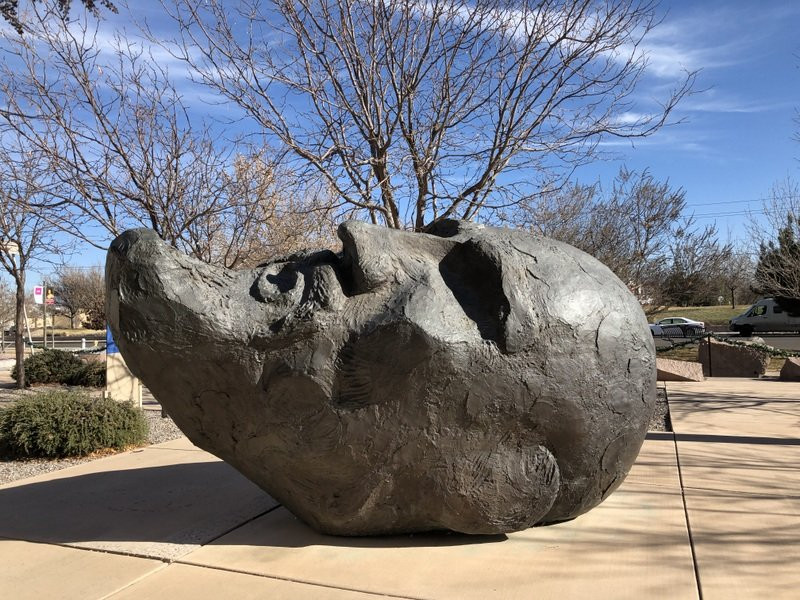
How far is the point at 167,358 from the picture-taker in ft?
11.2

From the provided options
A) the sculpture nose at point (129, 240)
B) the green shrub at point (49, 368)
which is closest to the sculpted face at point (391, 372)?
the sculpture nose at point (129, 240)

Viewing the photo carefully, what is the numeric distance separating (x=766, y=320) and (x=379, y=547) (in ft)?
118

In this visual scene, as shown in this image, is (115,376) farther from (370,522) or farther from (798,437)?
(798,437)

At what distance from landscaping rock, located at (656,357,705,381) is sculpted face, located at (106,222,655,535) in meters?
10.6

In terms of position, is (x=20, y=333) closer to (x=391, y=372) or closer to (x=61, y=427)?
(x=61, y=427)

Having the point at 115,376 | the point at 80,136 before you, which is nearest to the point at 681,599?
the point at 115,376

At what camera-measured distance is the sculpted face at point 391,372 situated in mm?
3416

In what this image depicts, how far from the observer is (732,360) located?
52.3 feet

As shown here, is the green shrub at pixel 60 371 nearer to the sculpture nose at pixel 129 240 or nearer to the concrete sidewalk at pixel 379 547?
the concrete sidewalk at pixel 379 547

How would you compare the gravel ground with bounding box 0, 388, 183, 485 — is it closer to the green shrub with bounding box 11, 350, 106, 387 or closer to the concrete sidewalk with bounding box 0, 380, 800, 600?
the concrete sidewalk with bounding box 0, 380, 800, 600

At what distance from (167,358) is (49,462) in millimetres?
4847

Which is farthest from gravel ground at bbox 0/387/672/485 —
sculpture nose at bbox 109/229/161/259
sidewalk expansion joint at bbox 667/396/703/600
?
sculpture nose at bbox 109/229/161/259

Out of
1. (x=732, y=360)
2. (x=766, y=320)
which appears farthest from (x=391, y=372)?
(x=766, y=320)

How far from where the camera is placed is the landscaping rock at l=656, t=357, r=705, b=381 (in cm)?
1344
